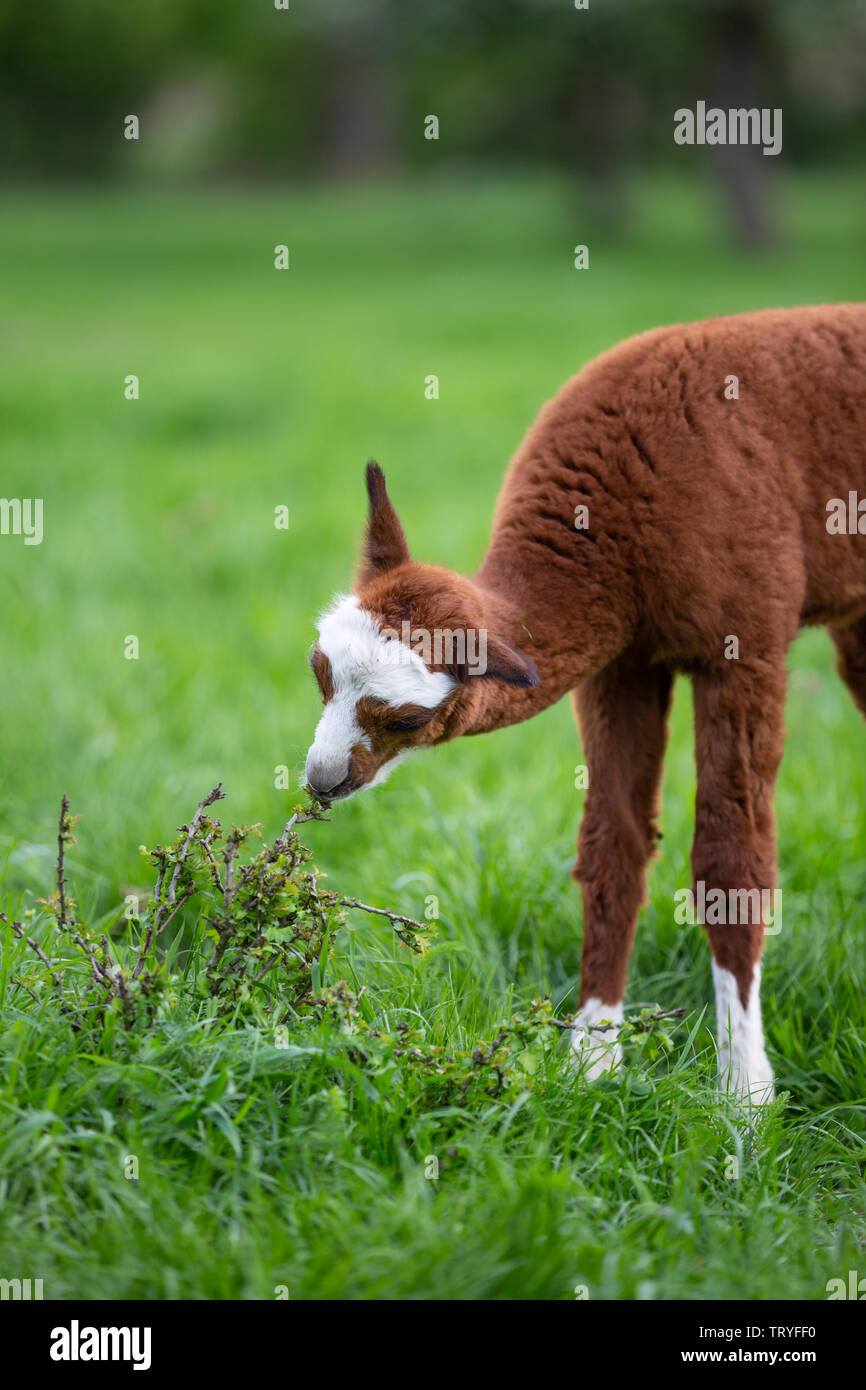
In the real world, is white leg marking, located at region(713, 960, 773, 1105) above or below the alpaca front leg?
below

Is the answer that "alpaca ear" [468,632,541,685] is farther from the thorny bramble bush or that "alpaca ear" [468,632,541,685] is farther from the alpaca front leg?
the alpaca front leg

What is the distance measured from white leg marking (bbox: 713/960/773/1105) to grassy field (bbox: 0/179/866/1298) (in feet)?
0.22

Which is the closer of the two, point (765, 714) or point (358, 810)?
point (765, 714)

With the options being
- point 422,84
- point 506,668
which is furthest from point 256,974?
point 422,84

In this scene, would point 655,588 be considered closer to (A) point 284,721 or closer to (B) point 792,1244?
(B) point 792,1244

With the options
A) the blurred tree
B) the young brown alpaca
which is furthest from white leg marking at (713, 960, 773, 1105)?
the blurred tree

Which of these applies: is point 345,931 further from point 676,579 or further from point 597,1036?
point 676,579

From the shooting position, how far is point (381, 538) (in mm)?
3258

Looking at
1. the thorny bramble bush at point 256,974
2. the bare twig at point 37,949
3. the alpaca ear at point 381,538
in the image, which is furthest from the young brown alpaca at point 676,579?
the bare twig at point 37,949

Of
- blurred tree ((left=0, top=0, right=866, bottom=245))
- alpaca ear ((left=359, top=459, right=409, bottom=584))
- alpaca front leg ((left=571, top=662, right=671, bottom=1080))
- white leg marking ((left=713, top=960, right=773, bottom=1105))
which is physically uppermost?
blurred tree ((left=0, top=0, right=866, bottom=245))

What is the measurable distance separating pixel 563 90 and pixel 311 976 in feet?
98.3

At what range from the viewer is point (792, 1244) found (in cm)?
296

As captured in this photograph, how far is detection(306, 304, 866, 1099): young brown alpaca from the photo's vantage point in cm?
336

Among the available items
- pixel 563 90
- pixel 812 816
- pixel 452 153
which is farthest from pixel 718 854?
pixel 452 153
